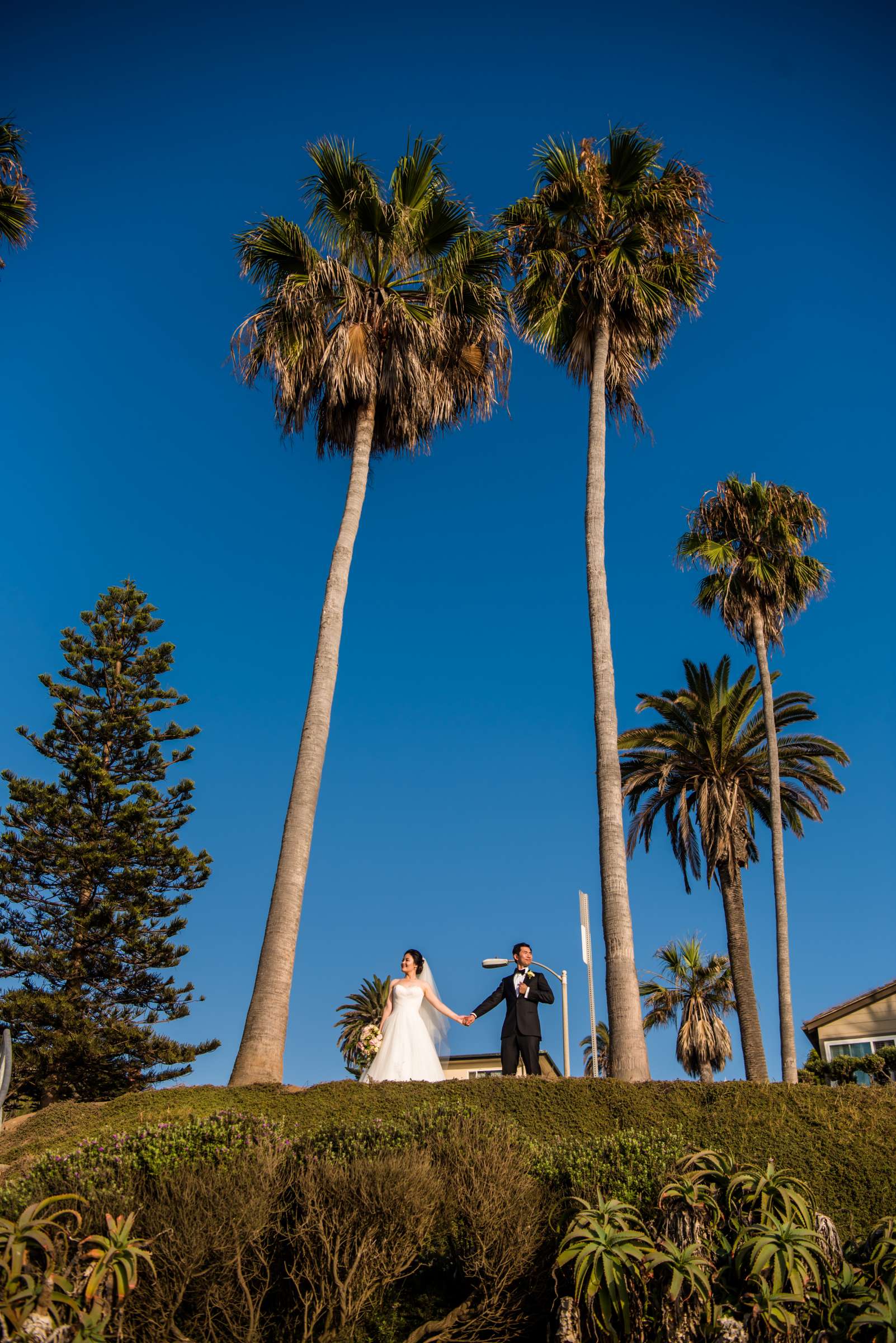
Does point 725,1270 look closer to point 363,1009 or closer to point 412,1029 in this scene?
point 412,1029

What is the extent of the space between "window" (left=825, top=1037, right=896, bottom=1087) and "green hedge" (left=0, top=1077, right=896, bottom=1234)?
2336 centimetres

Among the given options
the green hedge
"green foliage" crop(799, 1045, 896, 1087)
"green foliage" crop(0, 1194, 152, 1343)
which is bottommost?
"green foliage" crop(0, 1194, 152, 1343)

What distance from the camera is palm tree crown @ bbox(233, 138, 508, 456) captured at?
55.7 feet

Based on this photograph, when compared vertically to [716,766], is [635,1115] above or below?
below

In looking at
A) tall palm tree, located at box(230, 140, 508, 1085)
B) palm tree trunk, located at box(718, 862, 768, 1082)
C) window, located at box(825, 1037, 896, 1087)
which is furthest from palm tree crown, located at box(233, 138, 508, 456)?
window, located at box(825, 1037, 896, 1087)

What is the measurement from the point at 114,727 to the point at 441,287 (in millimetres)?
15428

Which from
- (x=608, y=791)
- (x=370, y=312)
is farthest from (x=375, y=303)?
(x=608, y=791)

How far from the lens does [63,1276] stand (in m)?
5.61

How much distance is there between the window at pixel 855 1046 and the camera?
99.3 ft

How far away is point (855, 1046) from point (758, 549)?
15.2 meters

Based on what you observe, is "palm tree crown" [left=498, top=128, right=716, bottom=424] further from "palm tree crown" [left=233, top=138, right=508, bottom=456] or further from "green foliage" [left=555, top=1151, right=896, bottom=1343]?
"green foliage" [left=555, top=1151, right=896, bottom=1343]

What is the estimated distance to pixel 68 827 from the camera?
85.7 ft

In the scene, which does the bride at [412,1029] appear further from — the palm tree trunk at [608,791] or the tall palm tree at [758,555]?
the tall palm tree at [758,555]

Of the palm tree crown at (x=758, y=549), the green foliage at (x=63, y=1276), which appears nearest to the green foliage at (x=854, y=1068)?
the palm tree crown at (x=758, y=549)
